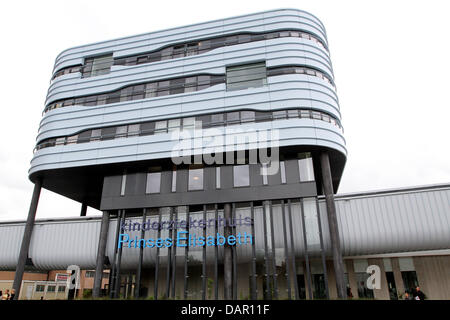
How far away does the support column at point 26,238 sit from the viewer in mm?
25188

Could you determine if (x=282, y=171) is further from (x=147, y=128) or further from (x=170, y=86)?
(x=170, y=86)

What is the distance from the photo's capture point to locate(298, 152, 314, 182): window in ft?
74.9

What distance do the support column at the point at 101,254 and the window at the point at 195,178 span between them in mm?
7739

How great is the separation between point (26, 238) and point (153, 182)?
12609mm

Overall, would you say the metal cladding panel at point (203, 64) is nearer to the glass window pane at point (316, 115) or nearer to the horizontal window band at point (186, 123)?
the horizontal window band at point (186, 123)

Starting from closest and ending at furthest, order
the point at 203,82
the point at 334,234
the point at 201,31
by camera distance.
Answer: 1. the point at 334,234
2. the point at 203,82
3. the point at 201,31

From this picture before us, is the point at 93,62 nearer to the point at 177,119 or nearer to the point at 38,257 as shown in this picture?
the point at 177,119

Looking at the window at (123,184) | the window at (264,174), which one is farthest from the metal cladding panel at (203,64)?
the window at (264,174)

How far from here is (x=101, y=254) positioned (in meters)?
24.5

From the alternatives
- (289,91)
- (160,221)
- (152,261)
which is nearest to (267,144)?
(289,91)

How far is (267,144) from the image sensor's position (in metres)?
23.2

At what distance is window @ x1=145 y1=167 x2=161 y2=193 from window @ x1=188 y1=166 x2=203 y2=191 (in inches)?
111

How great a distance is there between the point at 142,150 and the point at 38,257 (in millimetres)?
13573

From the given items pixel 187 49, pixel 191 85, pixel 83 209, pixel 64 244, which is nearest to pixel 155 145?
pixel 191 85
